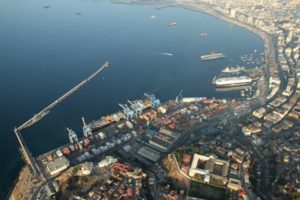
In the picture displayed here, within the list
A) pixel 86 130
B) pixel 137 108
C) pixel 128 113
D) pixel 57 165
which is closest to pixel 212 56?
pixel 137 108

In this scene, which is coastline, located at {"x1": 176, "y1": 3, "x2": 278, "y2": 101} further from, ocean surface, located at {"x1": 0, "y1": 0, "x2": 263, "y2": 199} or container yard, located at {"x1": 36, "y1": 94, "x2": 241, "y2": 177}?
container yard, located at {"x1": 36, "y1": 94, "x2": 241, "y2": 177}

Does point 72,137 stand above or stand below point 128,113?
above

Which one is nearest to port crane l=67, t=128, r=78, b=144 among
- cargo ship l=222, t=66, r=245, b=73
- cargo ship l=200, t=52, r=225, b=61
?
cargo ship l=222, t=66, r=245, b=73

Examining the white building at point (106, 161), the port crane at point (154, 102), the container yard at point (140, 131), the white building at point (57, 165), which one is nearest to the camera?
the white building at point (57, 165)

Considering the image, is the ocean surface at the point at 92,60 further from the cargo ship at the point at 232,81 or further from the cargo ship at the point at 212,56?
the cargo ship at the point at 232,81

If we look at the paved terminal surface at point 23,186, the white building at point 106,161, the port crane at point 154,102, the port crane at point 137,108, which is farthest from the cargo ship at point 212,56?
the paved terminal surface at point 23,186

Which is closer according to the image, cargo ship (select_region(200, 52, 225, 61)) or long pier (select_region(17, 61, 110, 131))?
long pier (select_region(17, 61, 110, 131))

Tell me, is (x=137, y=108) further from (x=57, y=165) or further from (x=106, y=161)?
(x=57, y=165)
